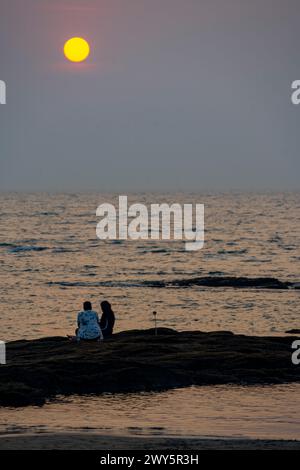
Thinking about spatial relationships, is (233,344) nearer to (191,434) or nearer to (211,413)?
(211,413)

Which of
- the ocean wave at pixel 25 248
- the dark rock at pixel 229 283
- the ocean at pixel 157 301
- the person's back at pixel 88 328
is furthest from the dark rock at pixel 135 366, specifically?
the ocean wave at pixel 25 248

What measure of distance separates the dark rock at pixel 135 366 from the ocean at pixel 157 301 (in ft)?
2.69

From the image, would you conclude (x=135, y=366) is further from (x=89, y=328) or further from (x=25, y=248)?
(x=25, y=248)

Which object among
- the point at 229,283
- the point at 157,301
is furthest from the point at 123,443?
the point at 229,283

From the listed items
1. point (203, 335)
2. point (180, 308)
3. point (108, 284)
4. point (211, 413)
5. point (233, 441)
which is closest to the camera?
point (233, 441)

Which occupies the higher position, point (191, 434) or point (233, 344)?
point (233, 344)

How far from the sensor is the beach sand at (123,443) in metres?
17.0

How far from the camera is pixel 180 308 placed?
49.7 metres

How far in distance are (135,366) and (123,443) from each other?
26.1 ft

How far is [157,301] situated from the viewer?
53.8 meters

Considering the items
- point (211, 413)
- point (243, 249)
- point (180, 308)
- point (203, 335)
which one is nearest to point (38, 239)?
point (243, 249)

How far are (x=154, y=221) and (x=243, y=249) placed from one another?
81.3 metres

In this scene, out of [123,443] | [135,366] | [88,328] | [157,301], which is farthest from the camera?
[157,301]

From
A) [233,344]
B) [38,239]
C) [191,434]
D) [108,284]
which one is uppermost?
[38,239]
